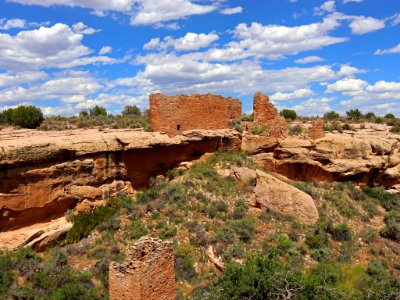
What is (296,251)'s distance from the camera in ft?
43.3

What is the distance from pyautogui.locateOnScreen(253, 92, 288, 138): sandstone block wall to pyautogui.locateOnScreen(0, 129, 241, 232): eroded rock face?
342cm

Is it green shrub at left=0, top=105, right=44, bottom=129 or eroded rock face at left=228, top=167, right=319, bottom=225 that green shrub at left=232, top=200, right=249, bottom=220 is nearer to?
eroded rock face at left=228, top=167, right=319, bottom=225

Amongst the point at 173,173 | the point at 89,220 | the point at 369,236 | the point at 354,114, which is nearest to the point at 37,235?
the point at 89,220

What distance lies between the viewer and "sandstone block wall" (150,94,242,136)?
17.4 meters

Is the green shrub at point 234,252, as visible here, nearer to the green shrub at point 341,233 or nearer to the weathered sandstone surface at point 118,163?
→ the weathered sandstone surface at point 118,163

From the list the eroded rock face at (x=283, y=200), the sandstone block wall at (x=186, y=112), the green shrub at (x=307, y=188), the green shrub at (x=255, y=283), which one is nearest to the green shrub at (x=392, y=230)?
the eroded rock face at (x=283, y=200)

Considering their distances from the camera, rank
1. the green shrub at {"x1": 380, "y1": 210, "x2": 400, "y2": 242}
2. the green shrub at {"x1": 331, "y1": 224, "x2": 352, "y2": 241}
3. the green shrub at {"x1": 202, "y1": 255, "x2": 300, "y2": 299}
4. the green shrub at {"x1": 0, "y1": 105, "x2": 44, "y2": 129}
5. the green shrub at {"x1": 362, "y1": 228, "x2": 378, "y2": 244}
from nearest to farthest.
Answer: the green shrub at {"x1": 202, "y1": 255, "x2": 300, "y2": 299} → the green shrub at {"x1": 331, "y1": 224, "x2": 352, "y2": 241} → the green shrub at {"x1": 362, "y1": 228, "x2": 378, "y2": 244} → the green shrub at {"x1": 380, "y1": 210, "x2": 400, "y2": 242} → the green shrub at {"x1": 0, "y1": 105, "x2": 44, "y2": 129}

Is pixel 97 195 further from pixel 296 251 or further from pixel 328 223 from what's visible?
pixel 328 223

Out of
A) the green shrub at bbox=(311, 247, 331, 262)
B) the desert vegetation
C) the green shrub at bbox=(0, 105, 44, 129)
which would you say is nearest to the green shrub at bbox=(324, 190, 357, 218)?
the desert vegetation

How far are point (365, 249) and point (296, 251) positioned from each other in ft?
10.6

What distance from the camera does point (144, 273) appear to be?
799 cm

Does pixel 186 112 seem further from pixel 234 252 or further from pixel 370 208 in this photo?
pixel 370 208

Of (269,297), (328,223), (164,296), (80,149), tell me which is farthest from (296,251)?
(80,149)

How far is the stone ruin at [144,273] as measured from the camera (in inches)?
314
